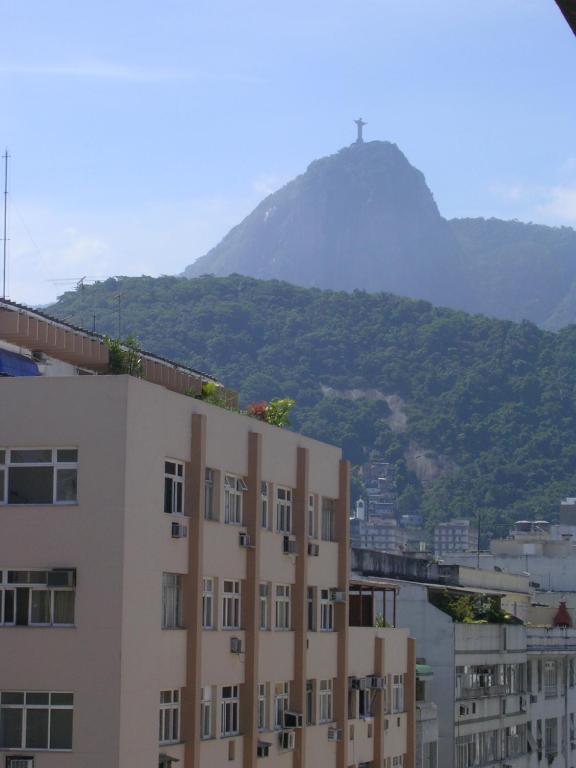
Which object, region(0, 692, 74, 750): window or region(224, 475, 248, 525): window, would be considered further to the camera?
region(224, 475, 248, 525): window

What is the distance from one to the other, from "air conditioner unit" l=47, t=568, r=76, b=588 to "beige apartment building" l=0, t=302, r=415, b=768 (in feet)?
0.10

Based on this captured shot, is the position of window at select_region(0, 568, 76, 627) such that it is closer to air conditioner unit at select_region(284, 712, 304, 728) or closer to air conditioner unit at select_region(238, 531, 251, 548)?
air conditioner unit at select_region(238, 531, 251, 548)

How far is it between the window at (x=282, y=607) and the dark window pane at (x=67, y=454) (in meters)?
8.23

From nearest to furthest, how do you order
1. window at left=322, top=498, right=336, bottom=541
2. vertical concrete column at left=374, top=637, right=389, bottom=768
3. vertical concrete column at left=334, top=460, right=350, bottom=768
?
vertical concrete column at left=334, top=460, right=350, bottom=768 → window at left=322, top=498, right=336, bottom=541 → vertical concrete column at left=374, top=637, right=389, bottom=768

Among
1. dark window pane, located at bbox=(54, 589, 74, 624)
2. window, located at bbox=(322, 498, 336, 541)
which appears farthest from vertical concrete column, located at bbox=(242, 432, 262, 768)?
dark window pane, located at bbox=(54, 589, 74, 624)

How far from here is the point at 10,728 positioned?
25.3 m

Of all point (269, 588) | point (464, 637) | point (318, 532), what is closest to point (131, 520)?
point (269, 588)

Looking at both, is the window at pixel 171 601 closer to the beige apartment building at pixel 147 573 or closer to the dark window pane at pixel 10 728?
the beige apartment building at pixel 147 573

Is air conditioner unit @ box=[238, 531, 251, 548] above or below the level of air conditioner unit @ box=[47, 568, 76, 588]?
above

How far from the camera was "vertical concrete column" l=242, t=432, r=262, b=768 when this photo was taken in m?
30.9

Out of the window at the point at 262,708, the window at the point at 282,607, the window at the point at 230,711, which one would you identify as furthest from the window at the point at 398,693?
the window at the point at 230,711

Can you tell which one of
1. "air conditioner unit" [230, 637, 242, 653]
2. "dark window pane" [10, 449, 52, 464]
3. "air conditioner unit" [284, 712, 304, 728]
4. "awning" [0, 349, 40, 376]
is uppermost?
"awning" [0, 349, 40, 376]

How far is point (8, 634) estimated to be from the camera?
1008 inches

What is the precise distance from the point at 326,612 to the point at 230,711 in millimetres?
6390
